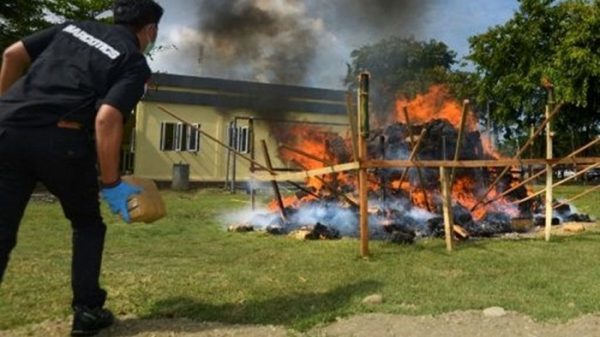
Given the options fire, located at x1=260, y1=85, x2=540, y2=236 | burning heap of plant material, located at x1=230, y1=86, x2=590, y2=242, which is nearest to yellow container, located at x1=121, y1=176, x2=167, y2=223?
burning heap of plant material, located at x1=230, y1=86, x2=590, y2=242

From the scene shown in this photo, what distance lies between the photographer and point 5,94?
3.88 m

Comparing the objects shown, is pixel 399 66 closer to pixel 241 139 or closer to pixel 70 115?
pixel 241 139

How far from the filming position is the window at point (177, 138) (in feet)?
98.1

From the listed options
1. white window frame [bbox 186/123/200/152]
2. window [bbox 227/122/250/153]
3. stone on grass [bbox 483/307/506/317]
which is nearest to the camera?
stone on grass [bbox 483/307/506/317]

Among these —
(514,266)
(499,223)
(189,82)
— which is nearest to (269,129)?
(189,82)

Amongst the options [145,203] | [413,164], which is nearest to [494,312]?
[145,203]

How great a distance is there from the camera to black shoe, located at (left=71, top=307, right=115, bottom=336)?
401 centimetres

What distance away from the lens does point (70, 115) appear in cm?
375

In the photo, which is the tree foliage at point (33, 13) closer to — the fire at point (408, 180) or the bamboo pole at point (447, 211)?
→ the fire at point (408, 180)

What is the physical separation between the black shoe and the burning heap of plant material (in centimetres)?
520

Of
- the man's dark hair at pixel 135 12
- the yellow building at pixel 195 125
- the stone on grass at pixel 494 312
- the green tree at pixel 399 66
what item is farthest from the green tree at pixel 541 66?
the man's dark hair at pixel 135 12

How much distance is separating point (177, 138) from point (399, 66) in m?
14.5

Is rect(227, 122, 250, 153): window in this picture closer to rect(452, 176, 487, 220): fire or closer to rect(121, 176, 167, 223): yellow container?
rect(452, 176, 487, 220): fire

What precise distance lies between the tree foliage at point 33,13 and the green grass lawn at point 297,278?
1535 centimetres
